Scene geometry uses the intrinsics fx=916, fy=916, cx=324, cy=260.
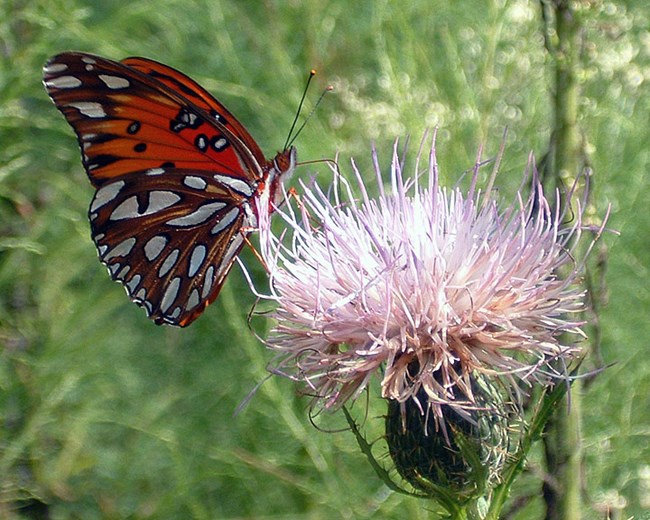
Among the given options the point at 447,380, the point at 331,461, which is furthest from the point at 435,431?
the point at 331,461

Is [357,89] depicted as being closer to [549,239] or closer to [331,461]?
[331,461]

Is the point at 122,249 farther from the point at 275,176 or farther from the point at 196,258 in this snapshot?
the point at 275,176

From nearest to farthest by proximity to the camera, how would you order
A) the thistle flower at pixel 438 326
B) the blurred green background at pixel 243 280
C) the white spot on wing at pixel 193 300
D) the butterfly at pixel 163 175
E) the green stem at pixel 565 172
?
the thistle flower at pixel 438 326
the green stem at pixel 565 172
the butterfly at pixel 163 175
the white spot on wing at pixel 193 300
the blurred green background at pixel 243 280

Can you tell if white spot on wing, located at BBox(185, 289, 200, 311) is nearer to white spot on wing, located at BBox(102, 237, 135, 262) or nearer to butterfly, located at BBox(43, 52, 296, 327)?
butterfly, located at BBox(43, 52, 296, 327)

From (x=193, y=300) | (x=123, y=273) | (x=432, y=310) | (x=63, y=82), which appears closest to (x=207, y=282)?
(x=193, y=300)

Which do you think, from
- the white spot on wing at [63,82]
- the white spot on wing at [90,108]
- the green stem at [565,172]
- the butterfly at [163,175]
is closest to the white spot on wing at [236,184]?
the butterfly at [163,175]

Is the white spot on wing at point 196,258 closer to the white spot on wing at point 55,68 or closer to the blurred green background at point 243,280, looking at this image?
the white spot on wing at point 55,68
